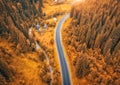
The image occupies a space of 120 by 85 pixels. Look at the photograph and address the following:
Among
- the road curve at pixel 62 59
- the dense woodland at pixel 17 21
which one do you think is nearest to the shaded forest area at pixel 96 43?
the road curve at pixel 62 59

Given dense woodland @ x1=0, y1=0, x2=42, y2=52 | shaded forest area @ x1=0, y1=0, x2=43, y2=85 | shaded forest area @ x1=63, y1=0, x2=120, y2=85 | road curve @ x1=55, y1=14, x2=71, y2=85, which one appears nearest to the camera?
shaded forest area @ x1=0, y1=0, x2=43, y2=85

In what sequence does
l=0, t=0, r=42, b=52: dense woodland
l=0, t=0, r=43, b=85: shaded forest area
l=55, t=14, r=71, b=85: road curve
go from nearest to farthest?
l=0, t=0, r=43, b=85: shaded forest area < l=55, t=14, r=71, b=85: road curve < l=0, t=0, r=42, b=52: dense woodland

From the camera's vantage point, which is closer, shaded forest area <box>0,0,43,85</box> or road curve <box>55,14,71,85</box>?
shaded forest area <box>0,0,43,85</box>

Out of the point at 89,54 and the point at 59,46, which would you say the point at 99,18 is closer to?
the point at 89,54

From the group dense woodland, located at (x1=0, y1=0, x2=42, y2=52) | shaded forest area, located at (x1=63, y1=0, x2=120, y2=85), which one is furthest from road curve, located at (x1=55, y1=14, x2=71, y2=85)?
dense woodland, located at (x1=0, y1=0, x2=42, y2=52)

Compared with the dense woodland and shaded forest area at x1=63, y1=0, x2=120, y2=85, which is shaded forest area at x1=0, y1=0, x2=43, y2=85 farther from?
shaded forest area at x1=63, y1=0, x2=120, y2=85

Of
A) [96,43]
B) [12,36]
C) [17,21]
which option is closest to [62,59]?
[96,43]

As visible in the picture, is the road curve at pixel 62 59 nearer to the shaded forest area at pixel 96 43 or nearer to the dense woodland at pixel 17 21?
the shaded forest area at pixel 96 43

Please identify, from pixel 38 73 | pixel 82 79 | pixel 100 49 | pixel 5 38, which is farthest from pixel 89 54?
pixel 5 38

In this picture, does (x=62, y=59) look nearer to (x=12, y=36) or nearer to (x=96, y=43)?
(x=96, y=43)
